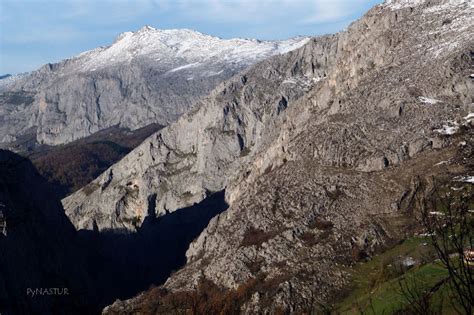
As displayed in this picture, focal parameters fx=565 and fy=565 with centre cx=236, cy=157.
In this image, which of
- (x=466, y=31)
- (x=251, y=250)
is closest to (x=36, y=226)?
(x=251, y=250)

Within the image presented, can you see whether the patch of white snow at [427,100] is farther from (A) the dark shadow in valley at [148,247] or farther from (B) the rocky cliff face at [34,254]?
(A) the dark shadow in valley at [148,247]

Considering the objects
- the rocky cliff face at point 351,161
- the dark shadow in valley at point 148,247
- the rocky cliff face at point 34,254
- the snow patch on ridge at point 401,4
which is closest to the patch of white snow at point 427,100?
the rocky cliff face at point 351,161

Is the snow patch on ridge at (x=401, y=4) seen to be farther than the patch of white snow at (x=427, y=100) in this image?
Yes

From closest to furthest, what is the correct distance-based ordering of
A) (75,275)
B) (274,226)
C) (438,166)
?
(438,166)
(274,226)
(75,275)

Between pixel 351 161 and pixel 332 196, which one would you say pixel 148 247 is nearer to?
pixel 351 161

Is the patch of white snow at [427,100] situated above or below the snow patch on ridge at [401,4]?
below

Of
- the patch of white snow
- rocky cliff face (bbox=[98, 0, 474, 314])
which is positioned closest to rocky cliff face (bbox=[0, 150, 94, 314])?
rocky cliff face (bbox=[98, 0, 474, 314])

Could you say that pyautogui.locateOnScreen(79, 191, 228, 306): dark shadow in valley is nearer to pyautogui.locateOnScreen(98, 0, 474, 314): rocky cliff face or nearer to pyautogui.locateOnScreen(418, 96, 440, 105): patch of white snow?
pyautogui.locateOnScreen(98, 0, 474, 314): rocky cliff face

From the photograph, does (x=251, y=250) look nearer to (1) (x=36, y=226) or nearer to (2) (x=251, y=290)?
(2) (x=251, y=290)

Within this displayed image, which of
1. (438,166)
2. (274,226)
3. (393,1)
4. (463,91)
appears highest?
(393,1)
